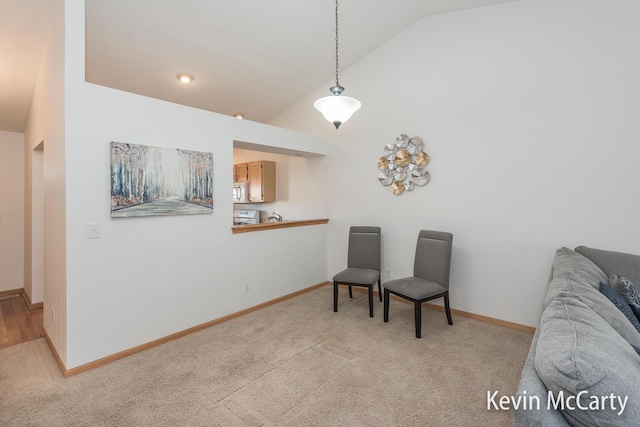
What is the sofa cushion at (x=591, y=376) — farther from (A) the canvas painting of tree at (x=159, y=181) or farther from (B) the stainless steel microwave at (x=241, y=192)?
(B) the stainless steel microwave at (x=241, y=192)

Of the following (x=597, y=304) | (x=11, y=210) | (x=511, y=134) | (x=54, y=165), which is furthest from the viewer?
(x=11, y=210)

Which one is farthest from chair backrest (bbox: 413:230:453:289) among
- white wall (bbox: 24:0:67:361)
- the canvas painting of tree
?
white wall (bbox: 24:0:67:361)

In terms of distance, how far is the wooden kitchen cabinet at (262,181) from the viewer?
5.41 m

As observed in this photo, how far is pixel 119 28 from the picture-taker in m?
2.99

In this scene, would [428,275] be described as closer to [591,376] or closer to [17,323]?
[591,376]

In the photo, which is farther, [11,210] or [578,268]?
[11,210]

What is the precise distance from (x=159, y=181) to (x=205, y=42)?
68.2 inches

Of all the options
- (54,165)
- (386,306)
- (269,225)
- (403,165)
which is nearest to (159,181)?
(54,165)

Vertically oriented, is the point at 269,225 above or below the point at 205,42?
below

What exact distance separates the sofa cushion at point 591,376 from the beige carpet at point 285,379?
1216mm

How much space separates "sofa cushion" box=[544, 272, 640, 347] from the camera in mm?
1342

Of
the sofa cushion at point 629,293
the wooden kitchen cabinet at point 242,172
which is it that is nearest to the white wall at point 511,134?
the sofa cushion at point 629,293

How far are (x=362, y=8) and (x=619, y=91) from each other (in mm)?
2568

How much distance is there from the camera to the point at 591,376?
0.84m
